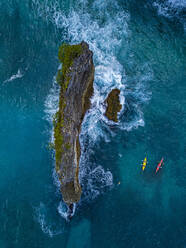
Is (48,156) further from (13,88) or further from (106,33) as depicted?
(106,33)

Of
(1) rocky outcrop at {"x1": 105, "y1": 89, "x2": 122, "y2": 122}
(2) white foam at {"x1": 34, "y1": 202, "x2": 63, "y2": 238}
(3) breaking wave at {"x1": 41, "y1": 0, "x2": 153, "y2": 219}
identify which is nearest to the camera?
(2) white foam at {"x1": 34, "y1": 202, "x2": 63, "y2": 238}

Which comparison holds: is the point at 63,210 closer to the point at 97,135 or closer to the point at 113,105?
the point at 97,135

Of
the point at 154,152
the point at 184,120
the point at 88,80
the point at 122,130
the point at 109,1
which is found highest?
the point at 109,1

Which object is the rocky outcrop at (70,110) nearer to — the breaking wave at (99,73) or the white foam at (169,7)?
the breaking wave at (99,73)

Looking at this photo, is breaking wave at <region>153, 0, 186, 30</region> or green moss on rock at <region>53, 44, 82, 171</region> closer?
green moss on rock at <region>53, 44, 82, 171</region>

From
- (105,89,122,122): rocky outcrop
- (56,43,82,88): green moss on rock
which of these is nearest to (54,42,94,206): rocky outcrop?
(56,43,82,88): green moss on rock

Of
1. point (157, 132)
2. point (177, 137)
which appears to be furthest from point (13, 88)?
point (177, 137)

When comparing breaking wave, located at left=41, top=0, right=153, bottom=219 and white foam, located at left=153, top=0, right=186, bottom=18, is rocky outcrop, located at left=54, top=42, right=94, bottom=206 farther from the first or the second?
white foam, located at left=153, top=0, right=186, bottom=18
